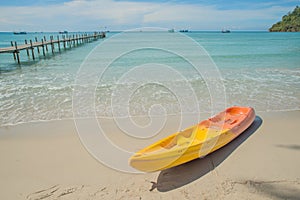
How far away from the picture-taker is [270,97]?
813cm

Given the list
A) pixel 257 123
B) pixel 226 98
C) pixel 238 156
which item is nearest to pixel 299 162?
pixel 238 156

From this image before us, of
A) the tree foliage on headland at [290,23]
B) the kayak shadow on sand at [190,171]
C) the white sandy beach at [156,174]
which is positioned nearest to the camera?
the white sandy beach at [156,174]

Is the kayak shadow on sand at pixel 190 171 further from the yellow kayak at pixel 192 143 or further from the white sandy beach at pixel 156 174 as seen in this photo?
the yellow kayak at pixel 192 143

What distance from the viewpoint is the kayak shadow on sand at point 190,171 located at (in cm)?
347

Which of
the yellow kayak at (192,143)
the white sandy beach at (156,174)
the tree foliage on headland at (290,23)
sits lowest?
the white sandy beach at (156,174)

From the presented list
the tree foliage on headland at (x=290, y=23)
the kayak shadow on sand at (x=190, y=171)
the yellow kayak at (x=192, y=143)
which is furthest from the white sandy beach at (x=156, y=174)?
the tree foliage on headland at (x=290, y=23)

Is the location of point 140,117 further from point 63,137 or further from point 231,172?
point 231,172

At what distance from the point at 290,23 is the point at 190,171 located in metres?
133

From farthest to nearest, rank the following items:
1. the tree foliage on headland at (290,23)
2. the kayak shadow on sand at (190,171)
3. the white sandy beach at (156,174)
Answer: the tree foliage on headland at (290,23) → the kayak shadow on sand at (190,171) → the white sandy beach at (156,174)

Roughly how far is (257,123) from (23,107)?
23.8ft

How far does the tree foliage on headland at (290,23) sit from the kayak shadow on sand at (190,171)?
123290 mm

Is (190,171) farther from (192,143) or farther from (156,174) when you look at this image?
(156,174)

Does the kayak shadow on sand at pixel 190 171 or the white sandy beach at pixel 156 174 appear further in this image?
the kayak shadow on sand at pixel 190 171

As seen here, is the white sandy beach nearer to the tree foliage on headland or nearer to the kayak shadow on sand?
the kayak shadow on sand
